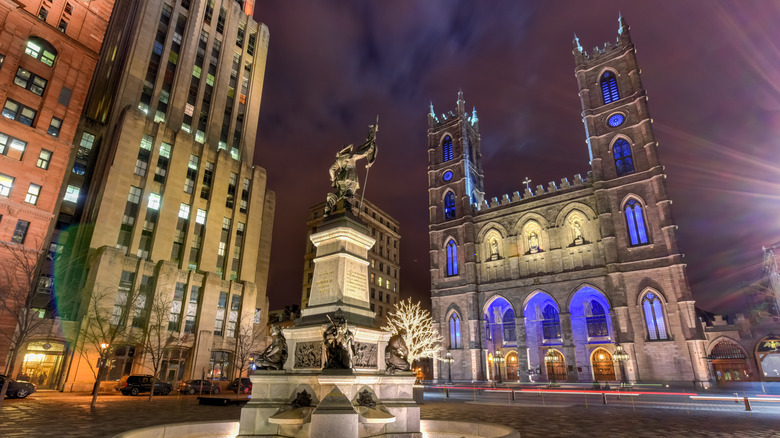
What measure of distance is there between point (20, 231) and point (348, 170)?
104 ft

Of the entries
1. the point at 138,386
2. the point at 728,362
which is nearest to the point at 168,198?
the point at 138,386

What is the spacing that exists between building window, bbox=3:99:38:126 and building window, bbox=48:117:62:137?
117cm

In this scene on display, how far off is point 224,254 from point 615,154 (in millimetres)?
47106

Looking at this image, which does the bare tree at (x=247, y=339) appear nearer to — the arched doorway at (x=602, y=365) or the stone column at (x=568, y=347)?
the stone column at (x=568, y=347)

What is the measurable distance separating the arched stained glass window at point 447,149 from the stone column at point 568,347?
28.6 metres

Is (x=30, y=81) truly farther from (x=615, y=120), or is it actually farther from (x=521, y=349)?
(x=615, y=120)

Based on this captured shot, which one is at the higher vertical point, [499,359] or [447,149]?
[447,149]

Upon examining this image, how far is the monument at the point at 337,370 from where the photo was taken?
7.36 m

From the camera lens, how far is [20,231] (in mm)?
28828

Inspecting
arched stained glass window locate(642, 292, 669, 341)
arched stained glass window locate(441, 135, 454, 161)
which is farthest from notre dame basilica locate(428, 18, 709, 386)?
arched stained glass window locate(441, 135, 454, 161)

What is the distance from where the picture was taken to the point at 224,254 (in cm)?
4400

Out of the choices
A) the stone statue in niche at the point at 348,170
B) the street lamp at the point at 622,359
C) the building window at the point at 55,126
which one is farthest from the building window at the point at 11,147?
the street lamp at the point at 622,359

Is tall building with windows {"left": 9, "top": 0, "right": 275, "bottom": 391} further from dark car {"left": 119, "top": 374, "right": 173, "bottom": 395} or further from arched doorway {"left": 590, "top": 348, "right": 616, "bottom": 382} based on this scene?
arched doorway {"left": 590, "top": 348, "right": 616, "bottom": 382}

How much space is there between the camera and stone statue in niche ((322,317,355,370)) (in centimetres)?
776
